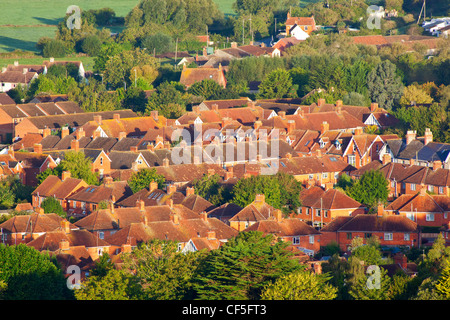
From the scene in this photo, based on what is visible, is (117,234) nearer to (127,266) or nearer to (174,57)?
(127,266)

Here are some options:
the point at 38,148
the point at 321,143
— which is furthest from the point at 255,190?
the point at 38,148

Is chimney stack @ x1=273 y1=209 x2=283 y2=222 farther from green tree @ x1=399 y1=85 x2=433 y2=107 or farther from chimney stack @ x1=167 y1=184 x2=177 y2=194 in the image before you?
green tree @ x1=399 y1=85 x2=433 y2=107

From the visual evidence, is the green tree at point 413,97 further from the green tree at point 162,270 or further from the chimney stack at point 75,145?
the green tree at point 162,270

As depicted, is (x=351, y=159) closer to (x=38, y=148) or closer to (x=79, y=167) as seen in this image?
(x=79, y=167)

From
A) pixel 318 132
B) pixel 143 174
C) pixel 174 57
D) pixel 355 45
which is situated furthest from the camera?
pixel 174 57

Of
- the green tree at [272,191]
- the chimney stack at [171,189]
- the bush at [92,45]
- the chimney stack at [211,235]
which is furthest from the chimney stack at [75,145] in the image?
the bush at [92,45]

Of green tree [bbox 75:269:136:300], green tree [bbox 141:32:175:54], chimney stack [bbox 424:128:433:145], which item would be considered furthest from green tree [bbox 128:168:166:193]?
green tree [bbox 141:32:175:54]
